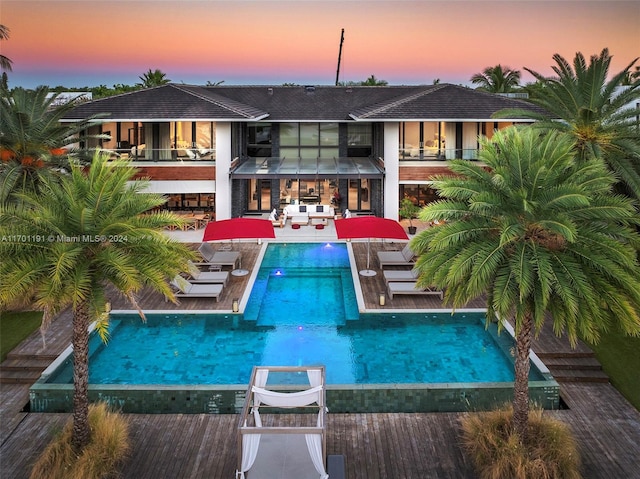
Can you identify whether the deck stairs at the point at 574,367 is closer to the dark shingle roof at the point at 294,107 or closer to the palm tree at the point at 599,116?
Result: the palm tree at the point at 599,116

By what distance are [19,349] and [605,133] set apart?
1966 centimetres

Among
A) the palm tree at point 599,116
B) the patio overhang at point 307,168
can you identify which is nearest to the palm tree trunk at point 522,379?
the palm tree at point 599,116

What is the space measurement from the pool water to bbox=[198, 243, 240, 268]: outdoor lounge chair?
9.67 feet

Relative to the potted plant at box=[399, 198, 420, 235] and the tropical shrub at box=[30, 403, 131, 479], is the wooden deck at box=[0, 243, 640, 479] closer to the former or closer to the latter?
the tropical shrub at box=[30, 403, 131, 479]

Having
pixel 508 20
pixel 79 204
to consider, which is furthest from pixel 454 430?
pixel 508 20

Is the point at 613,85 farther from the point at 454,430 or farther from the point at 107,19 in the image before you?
the point at 107,19

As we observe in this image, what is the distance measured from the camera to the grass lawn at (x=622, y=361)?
1346cm

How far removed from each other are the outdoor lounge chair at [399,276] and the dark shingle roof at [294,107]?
9.72 meters

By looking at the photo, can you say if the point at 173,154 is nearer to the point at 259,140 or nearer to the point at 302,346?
the point at 259,140

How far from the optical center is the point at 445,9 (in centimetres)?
3784

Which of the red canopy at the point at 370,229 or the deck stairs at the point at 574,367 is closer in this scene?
the deck stairs at the point at 574,367

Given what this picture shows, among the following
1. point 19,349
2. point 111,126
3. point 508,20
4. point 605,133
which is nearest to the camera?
point 19,349

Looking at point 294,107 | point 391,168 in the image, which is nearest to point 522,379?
point 391,168
